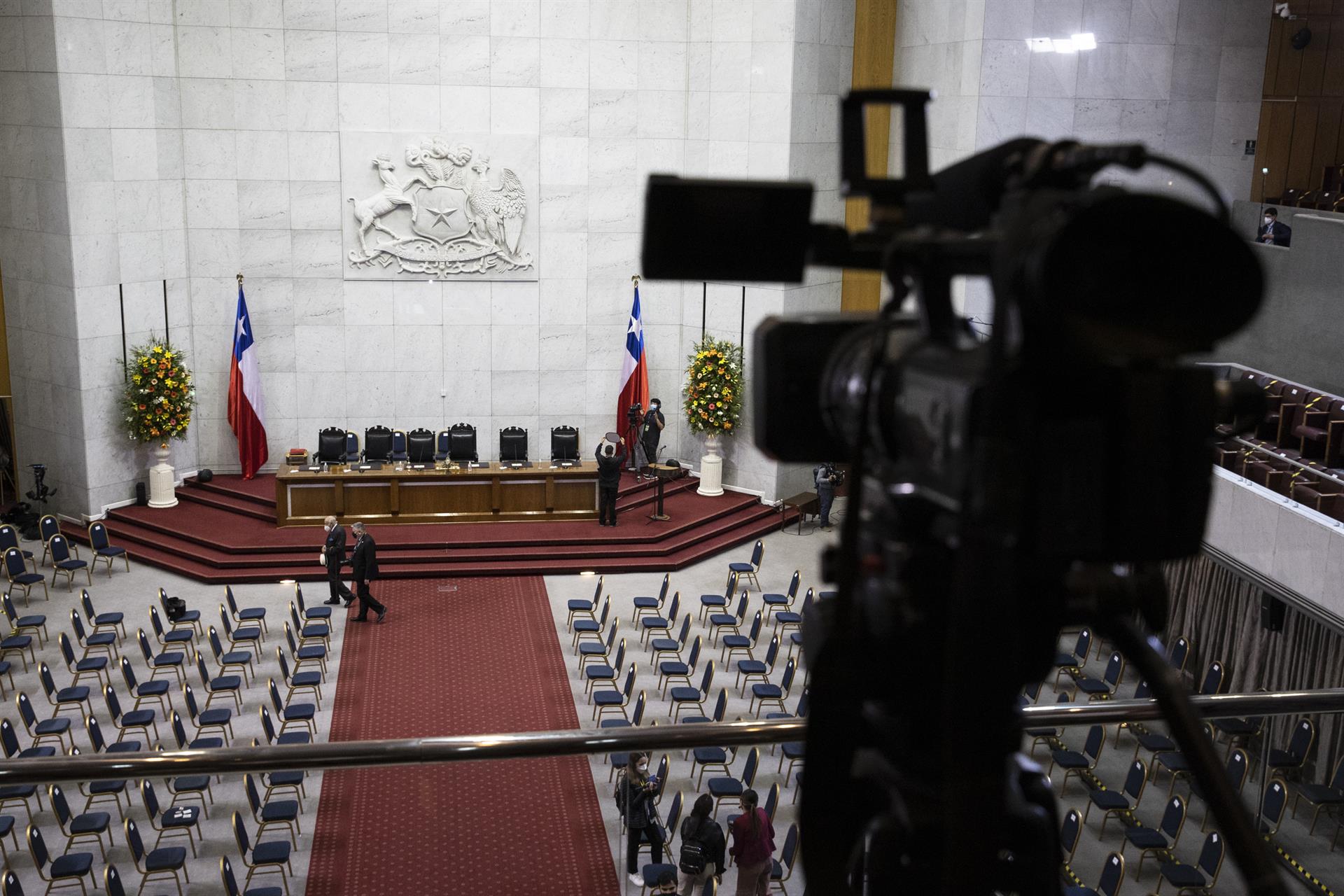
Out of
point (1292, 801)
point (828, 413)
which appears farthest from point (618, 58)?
point (828, 413)

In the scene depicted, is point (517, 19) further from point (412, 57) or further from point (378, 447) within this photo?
point (378, 447)

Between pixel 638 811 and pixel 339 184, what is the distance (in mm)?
13540

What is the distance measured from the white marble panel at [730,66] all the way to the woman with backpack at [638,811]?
12.9 meters

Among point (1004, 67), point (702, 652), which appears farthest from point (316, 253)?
point (1004, 67)

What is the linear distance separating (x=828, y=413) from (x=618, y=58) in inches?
760

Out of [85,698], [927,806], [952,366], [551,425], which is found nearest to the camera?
[952,366]

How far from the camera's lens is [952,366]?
47.9 inches

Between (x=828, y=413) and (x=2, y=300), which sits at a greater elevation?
(x=828, y=413)

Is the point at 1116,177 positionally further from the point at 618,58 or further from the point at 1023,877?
the point at 1023,877

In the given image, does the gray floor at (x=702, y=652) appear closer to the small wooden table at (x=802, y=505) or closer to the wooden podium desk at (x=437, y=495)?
the small wooden table at (x=802, y=505)

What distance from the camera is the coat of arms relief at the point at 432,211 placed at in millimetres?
19438

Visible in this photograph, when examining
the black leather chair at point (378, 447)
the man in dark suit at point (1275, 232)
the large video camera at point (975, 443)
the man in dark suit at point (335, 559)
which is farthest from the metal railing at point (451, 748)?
the black leather chair at point (378, 447)

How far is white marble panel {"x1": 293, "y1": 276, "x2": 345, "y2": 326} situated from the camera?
19.7 meters

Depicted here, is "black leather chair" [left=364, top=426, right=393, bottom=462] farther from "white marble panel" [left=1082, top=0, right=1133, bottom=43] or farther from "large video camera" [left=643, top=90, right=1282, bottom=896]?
"large video camera" [left=643, top=90, right=1282, bottom=896]
